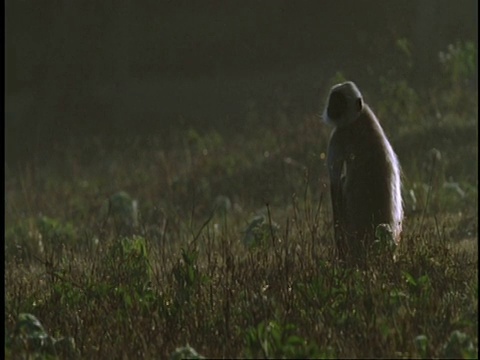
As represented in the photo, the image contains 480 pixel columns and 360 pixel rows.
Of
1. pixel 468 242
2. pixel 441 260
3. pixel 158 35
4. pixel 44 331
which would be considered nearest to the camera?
pixel 44 331

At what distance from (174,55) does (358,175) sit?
15.5 m

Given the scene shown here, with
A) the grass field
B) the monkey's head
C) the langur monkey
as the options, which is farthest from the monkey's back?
the grass field

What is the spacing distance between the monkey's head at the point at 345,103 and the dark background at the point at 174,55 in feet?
38.8

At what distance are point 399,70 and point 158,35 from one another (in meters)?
6.44

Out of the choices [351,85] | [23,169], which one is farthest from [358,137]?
[23,169]

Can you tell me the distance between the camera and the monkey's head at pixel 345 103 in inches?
299

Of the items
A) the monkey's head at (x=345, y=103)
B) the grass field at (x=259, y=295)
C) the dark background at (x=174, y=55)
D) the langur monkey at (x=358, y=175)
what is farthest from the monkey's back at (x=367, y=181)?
the dark background at (x=174, y=55)

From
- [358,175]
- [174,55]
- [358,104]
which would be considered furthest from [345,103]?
[174,55]

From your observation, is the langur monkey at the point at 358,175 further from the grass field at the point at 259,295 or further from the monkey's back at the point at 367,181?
the grass field at the point at 259,295

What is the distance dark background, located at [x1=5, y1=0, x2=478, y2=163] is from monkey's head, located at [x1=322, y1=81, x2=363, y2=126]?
11.8 m

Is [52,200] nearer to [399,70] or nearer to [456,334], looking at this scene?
[399,70]

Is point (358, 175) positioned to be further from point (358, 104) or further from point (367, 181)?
point (358, 104)

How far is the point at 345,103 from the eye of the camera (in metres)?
7.64

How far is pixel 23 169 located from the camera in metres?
18.9
